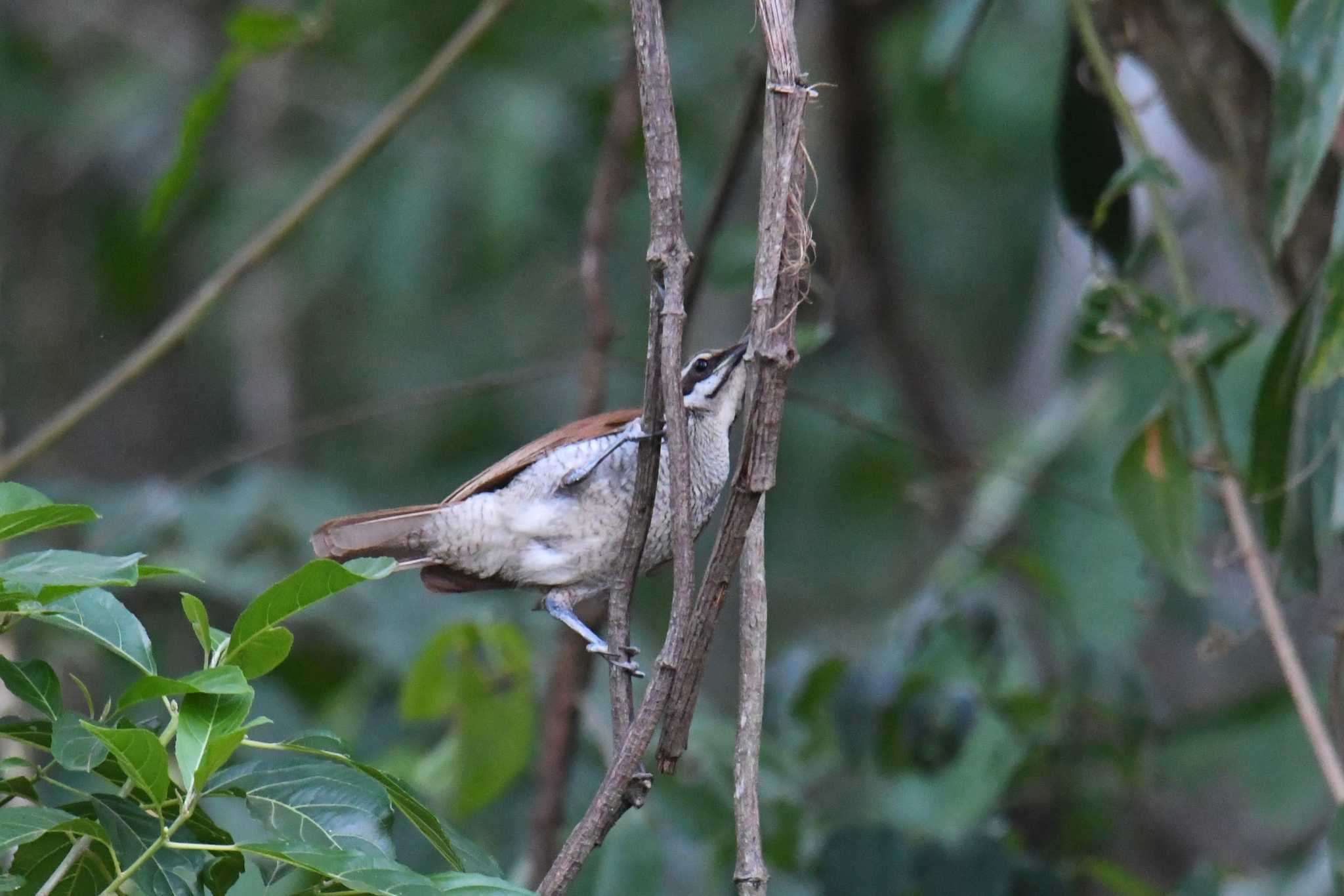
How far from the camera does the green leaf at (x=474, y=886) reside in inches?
53.7

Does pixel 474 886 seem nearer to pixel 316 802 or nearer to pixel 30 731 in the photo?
pixel 316 802

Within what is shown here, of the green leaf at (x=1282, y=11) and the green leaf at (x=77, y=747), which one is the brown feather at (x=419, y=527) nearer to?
the green leaf at (x=77, y=747)

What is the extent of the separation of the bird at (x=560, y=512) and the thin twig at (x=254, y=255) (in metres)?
1.33

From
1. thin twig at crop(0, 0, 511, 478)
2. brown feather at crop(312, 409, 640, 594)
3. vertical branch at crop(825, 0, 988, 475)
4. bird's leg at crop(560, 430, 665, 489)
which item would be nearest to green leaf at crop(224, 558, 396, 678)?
brown feather at crop(312, 409, 640, 594)

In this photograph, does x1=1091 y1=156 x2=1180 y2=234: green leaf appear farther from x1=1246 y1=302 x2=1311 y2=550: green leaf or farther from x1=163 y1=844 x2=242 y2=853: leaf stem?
x1=163 y1=844 x2=242 y2=853: leaf stem

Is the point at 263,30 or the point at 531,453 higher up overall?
the point at 263,30

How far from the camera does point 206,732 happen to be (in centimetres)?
138

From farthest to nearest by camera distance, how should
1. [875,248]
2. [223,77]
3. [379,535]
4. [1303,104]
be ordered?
1. [875,248]
2. [223,77]
3. [1303,104]
4. [379,535]

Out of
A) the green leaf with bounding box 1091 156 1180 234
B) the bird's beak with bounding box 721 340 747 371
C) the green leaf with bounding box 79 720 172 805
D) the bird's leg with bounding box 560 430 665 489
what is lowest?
the green leaf with bounding box 79 720 172 805

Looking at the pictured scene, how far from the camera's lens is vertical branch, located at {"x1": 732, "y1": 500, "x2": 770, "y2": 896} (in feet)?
5.41

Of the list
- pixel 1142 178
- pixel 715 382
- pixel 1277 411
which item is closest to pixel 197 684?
pixel 715 382

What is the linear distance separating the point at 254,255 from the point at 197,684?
7.29 ft

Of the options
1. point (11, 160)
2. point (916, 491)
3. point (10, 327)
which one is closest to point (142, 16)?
point (11, 160)

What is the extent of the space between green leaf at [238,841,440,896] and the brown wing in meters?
0.95
